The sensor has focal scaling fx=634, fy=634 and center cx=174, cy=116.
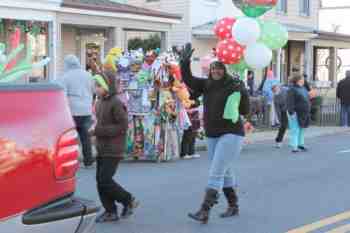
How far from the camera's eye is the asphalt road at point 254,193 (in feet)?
22.7

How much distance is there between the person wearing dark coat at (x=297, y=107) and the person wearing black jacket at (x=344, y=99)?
6612mm

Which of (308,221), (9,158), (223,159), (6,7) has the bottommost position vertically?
(308,221)

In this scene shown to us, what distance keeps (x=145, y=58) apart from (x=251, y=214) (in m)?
5.25

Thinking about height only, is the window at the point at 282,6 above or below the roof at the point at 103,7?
above

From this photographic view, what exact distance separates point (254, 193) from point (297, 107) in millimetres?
5294

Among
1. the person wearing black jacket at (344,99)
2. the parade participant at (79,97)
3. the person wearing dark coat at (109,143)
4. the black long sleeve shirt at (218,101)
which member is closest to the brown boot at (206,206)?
the black long sleeve shirt at (218,101)

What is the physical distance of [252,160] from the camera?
12352mm

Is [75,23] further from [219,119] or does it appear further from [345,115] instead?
[219,119]

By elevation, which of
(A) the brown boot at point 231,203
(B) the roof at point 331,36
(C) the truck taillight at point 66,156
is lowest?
(A) the brown boot at point 231,203

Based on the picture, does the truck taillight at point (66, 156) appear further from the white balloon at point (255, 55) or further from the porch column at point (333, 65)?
the porch column at point (333, 65)

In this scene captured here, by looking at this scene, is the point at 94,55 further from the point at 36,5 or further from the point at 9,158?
the point at 9,158

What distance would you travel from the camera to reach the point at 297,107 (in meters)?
13.7

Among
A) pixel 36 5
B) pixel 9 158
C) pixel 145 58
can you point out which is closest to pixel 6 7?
pixel 36 5

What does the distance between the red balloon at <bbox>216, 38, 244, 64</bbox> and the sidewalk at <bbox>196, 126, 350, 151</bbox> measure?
5.76 metres
